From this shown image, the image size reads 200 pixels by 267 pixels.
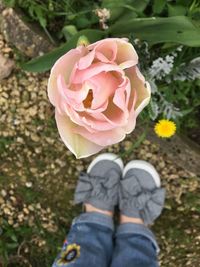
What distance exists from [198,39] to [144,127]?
0.52 m

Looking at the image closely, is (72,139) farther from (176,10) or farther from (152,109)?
(176,10)

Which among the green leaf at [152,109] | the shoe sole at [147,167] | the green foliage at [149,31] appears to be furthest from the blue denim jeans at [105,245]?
the green leaf at [152,109]

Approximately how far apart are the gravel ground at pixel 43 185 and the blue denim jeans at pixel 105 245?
0.08 m

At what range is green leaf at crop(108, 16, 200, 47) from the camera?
108 cm

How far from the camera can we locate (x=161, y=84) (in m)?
1.40

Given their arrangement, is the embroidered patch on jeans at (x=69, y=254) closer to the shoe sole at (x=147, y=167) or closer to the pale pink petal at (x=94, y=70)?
the shoe sole at (x=147, y=167)

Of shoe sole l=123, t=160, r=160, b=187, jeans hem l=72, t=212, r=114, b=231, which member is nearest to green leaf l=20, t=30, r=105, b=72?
shoe sole l=123, t=160, r=160, b=187

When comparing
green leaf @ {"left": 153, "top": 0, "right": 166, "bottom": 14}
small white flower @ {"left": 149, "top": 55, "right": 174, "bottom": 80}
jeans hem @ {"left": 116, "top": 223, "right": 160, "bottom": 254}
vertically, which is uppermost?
green leaf @ {"left": 153, "top": 0, "right": 166, "bottom": 14}

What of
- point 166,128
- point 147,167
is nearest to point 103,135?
point 166,128

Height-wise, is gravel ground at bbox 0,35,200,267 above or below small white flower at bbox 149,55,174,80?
below

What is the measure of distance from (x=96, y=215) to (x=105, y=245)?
11cm

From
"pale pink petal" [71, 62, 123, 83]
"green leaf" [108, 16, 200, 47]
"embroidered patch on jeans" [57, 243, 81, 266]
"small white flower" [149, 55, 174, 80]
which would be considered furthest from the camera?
"embroidered patch on jeans" [57, 243, 81, 266]

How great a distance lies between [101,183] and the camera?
→ 1.79 meters

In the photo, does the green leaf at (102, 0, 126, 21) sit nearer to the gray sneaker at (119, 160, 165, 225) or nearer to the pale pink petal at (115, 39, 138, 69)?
the pale pink petal at (115, 39, 138, 69)
